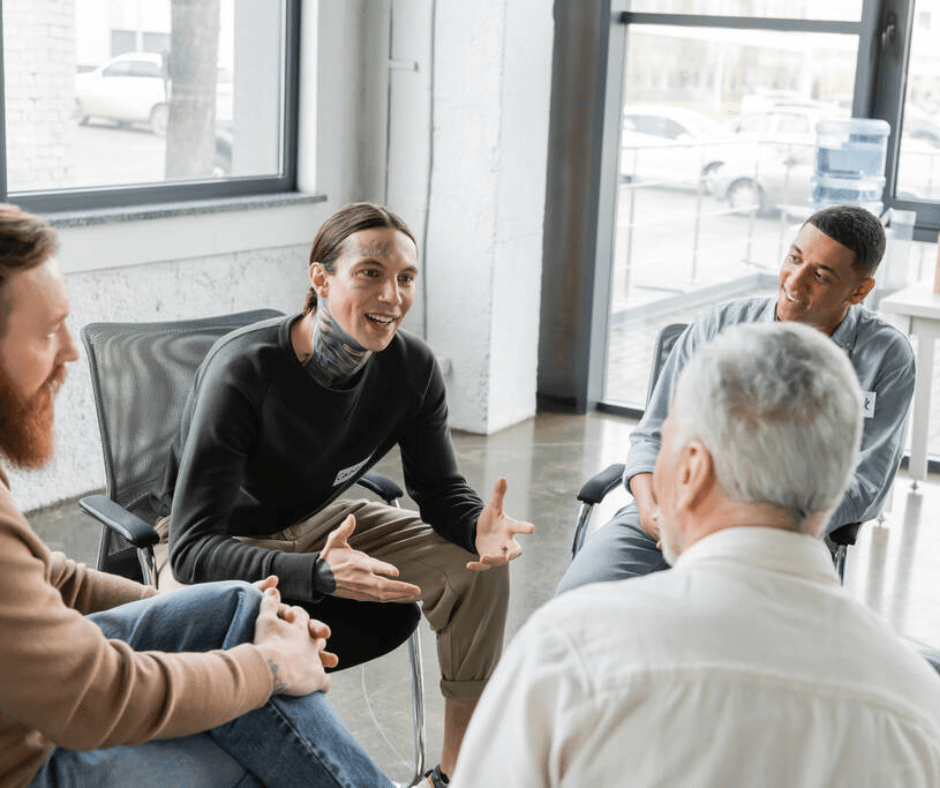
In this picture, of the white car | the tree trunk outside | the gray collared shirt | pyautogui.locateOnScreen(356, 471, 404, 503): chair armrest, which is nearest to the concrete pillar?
the tree trunk outside

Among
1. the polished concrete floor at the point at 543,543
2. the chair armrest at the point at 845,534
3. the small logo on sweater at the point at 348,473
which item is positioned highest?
the small logo on sweater at the point at 348,473

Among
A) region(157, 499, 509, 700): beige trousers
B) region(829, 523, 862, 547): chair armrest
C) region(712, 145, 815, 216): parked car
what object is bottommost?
region(157, 499, 509, 700): beige trousers

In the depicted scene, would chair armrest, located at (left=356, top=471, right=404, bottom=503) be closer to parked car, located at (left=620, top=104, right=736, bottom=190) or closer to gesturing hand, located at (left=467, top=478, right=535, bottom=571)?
gesturing hand, located at (left=467, top=478, right=535, bottom=571)

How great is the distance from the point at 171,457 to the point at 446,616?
614 mm

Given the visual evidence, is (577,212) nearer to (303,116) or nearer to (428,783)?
(303,116)

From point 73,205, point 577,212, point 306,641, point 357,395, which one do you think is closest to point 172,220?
point 73,205

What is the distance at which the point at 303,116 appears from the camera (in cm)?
485

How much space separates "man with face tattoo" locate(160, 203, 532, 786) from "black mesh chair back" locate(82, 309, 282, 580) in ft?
0.24

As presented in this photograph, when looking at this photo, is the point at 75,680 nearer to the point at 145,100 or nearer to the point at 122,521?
the point at 122,521

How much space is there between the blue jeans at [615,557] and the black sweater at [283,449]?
0.25 meters

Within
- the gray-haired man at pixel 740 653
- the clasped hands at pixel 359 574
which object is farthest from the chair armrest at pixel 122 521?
the gray-haired man at pixel 740 653

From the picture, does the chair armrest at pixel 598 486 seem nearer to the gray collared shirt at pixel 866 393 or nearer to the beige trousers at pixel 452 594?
the gray collared shirt at pixel 866 393

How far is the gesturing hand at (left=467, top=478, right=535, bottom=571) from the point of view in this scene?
229cm

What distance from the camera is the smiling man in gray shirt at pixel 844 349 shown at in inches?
101
